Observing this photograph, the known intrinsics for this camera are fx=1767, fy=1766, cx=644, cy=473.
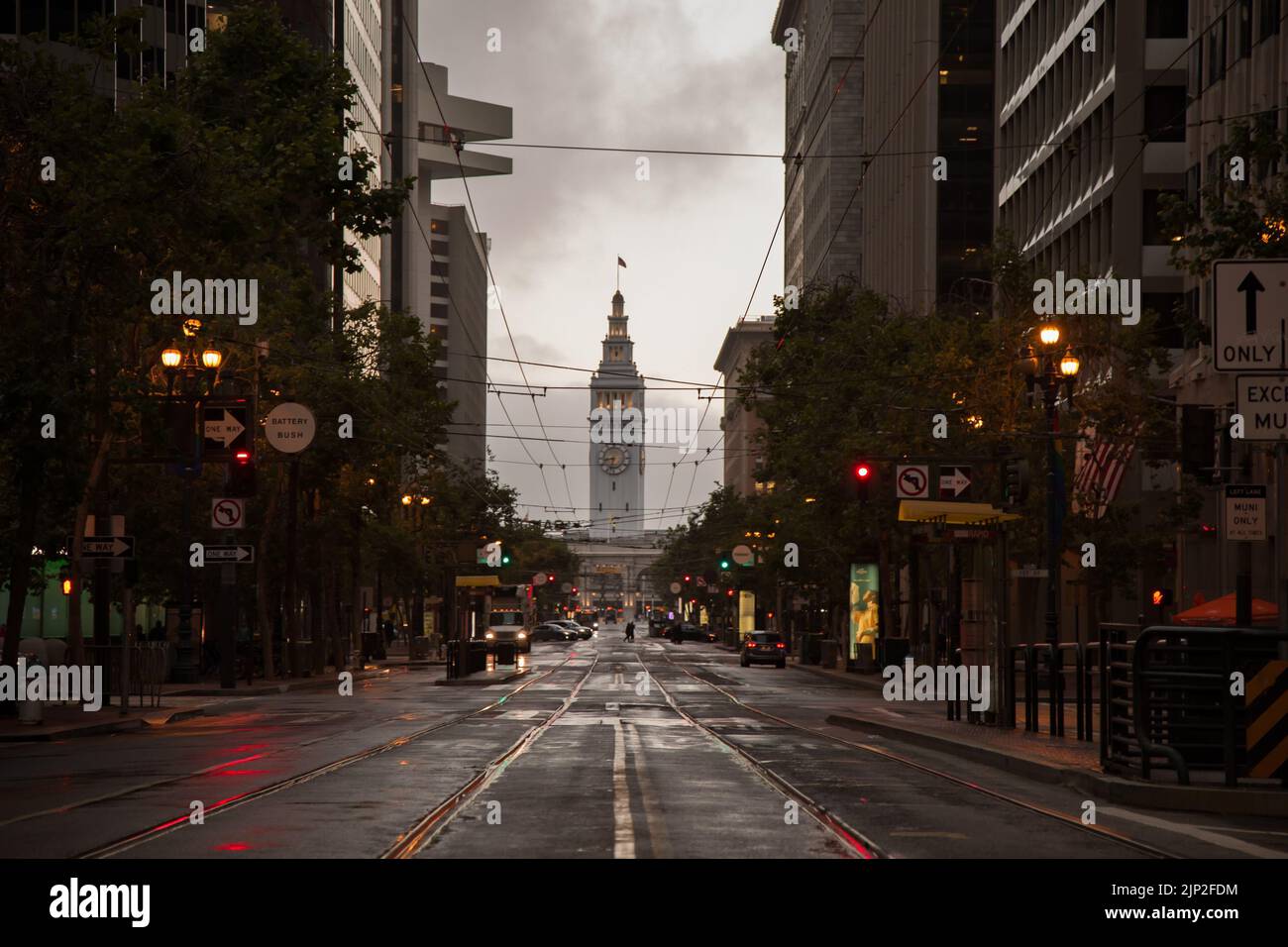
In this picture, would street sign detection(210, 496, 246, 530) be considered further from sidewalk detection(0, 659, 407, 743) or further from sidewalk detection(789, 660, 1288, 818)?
sidewalk detection(789, 660, 1288, 818)

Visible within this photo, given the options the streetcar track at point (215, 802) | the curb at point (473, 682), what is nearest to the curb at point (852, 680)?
the curb at point (473, 682)

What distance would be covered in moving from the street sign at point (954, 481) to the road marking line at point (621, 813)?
49.3ft

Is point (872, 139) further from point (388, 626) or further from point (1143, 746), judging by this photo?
point (1143, 746)

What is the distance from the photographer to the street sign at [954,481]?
119 feet

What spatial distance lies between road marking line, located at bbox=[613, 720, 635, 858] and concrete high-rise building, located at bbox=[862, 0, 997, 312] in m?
73.5

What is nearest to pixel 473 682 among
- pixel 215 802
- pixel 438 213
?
pixel 215 802

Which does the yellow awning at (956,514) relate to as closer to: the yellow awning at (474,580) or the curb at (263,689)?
the curb at (263,689)

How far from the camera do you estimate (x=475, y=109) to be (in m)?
168

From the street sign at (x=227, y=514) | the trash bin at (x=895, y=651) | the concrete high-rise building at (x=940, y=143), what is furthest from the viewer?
the concrete high-rise building at (x=940, y=143)

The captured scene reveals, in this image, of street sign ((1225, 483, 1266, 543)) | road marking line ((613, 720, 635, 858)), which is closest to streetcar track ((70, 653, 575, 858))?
road marking line ((613, 720, 635, 858))

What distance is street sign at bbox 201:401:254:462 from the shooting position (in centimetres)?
3441

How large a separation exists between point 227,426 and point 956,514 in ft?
48.0

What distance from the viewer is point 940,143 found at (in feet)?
319
